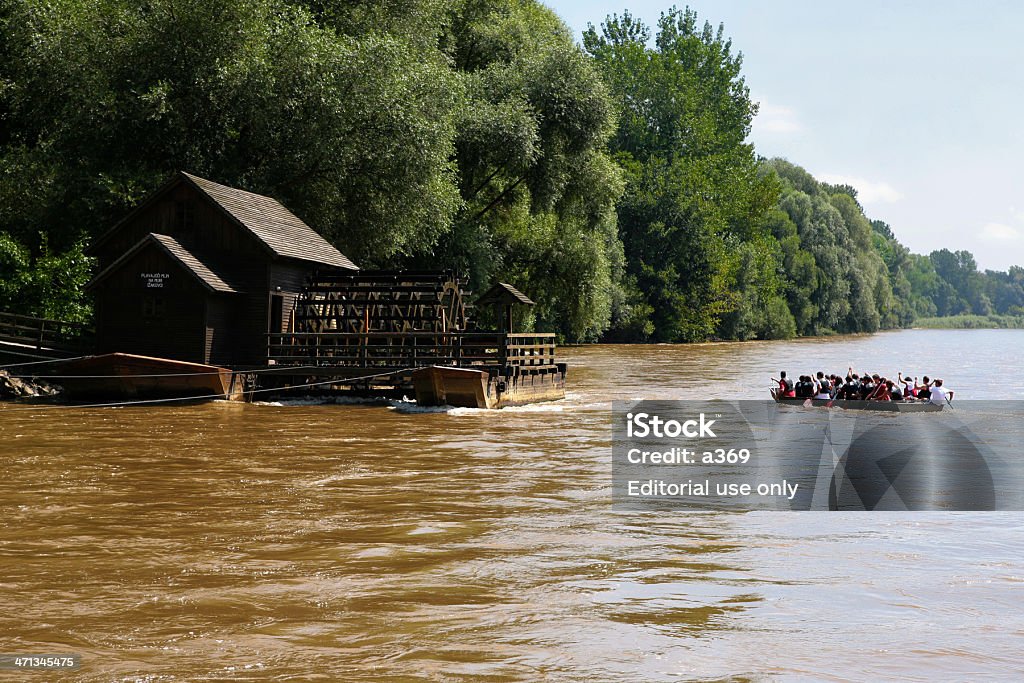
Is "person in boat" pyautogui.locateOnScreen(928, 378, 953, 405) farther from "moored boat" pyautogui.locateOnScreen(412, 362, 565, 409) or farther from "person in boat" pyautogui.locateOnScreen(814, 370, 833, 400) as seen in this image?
"moored boat" pyautogui.locateOnScreen(412, 362, 565, 409)

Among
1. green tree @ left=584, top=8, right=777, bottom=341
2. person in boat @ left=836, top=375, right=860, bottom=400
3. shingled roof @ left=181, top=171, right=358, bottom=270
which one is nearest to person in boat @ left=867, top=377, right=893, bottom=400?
person in boat @ left=836, top=375, right=860, bottom=400

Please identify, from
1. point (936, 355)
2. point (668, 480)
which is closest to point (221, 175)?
point (668, 480)

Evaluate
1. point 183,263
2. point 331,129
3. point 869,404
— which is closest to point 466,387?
point 183,263

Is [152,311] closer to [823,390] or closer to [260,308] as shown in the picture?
[260,308]

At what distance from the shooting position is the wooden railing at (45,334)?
3116 centimetres

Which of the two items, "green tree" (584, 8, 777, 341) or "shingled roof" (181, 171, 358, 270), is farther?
"green tree" (584, 8, 777, 341)

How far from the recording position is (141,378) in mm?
28062

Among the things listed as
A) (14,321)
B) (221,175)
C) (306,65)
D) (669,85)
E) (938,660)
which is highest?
(669,85)

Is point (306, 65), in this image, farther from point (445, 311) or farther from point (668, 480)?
point (668, 480)

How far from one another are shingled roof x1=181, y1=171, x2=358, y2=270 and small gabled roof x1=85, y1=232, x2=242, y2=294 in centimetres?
162

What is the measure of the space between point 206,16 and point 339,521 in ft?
91.4

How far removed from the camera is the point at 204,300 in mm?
30281

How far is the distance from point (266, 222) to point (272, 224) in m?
0.28

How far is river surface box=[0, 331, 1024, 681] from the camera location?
7371 millimetres
